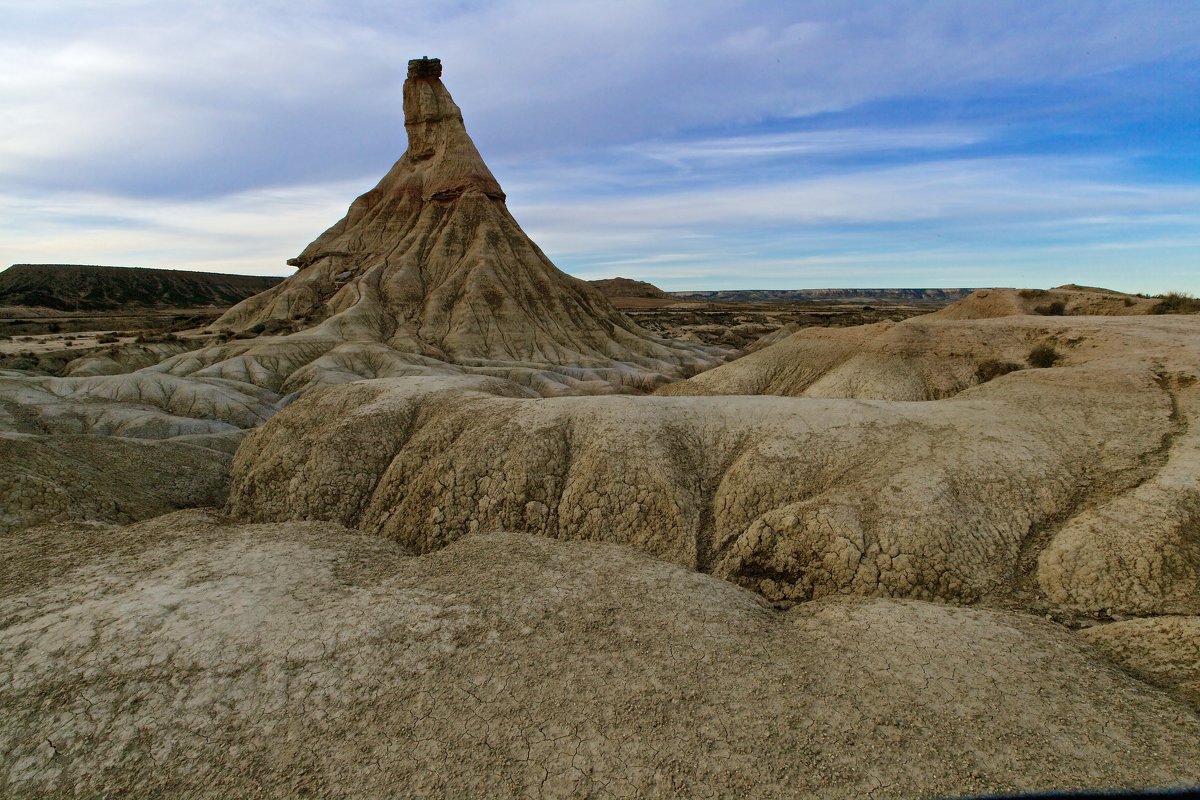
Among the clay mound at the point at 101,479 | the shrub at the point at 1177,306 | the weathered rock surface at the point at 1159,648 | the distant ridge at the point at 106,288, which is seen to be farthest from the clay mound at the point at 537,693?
the distant ridge at the point at 106,288

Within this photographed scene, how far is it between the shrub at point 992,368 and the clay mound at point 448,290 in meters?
25.2

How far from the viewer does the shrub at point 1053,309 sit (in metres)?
27.4

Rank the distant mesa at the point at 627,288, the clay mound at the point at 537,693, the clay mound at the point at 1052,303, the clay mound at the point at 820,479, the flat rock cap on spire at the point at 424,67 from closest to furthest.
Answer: the clay mound at the point at 537,693 < the clay mound at the point at 820,479 < the clay mound at the point at 1052,303 < the flat rock cap on spire at the point at 424,67 < the distant mesa at the point at 627,288

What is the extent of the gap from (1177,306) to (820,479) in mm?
24819

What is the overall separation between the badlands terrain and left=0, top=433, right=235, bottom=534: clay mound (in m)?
0.08

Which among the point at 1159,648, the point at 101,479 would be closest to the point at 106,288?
the point at 101,479

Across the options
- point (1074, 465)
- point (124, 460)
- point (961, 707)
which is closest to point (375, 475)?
point (124, 460)

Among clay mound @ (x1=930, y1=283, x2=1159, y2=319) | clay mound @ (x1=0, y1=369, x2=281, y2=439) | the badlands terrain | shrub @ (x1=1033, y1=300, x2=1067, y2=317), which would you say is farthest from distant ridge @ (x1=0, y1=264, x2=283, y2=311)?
shrub @ (x1=1033, y1=300, x2=1067, y2=317)

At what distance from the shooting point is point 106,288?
323 ft

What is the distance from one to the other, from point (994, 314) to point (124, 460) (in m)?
37.1

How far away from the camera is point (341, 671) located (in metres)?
6.82

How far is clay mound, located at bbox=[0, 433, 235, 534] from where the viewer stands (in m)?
12.9

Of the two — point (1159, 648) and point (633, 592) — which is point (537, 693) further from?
point (1159, 648)

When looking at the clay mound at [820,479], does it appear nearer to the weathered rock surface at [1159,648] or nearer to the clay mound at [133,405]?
the weathered rock surface at [1159,648]
